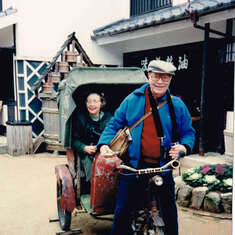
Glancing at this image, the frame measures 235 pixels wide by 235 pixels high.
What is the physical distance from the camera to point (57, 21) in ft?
35.6

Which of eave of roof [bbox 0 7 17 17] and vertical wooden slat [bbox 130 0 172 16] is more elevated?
vertical wooden slat [bbox 130 0 172 16]

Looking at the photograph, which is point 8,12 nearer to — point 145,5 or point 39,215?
point 145,5

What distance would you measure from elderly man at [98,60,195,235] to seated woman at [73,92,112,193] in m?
0.96

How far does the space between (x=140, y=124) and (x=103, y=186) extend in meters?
1.07

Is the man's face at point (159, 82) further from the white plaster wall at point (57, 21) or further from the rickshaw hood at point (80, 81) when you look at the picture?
the white plaster wall at point (57, 21)

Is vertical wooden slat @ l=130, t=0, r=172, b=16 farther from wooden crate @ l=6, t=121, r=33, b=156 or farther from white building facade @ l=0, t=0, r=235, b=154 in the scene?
wooden crate @ l=6, t=121, r=33, b=156

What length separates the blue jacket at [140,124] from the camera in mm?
3125

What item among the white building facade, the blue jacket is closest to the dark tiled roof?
the white building facade

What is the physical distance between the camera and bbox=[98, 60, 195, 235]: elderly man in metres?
3.11

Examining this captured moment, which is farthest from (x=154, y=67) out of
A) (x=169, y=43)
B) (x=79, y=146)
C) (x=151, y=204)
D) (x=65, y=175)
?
(x=169, y=43)

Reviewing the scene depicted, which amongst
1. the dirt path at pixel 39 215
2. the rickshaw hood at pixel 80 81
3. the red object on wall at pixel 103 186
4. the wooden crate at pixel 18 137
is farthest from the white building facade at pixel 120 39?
the red object on wall at pixel 103 186

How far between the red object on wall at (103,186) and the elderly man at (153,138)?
507mm

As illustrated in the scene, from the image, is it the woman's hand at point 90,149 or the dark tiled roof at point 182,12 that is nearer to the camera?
the woman's hand at point 90,149

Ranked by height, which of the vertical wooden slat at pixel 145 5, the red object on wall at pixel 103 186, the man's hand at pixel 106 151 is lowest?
the red object on wall at pixel 103 186
